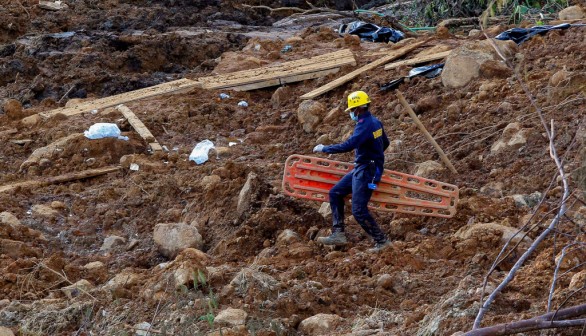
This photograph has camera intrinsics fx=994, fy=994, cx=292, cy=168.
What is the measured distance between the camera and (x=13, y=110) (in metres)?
13.9

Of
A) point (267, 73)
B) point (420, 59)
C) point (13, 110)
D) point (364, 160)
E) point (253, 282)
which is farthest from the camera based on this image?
point (267, 73)

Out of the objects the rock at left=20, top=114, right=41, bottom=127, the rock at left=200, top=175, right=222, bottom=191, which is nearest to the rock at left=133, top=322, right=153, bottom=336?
the rock at left=200, top=175, right=222, bottom=191

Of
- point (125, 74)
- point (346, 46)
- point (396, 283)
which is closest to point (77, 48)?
point (125, 74)

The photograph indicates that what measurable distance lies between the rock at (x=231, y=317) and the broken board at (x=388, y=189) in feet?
7.49

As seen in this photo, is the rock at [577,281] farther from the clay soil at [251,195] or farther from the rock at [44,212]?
the rock at [44,212]

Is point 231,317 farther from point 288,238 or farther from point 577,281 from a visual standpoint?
point 577,281

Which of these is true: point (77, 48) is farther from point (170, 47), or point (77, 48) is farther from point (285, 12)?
point (285, 12)

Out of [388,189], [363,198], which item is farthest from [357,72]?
[363,198]

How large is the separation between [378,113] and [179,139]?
8.52 ft

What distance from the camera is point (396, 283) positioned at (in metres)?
7.50

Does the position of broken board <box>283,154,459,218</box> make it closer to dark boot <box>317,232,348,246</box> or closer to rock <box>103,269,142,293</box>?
dark boot <box>317,232,348,246</box>

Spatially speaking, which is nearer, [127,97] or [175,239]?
[175,239]

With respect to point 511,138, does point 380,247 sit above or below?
above

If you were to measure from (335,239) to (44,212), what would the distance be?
3.60 m
